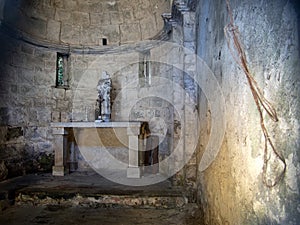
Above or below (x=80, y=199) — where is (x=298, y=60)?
above

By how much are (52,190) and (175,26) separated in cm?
304

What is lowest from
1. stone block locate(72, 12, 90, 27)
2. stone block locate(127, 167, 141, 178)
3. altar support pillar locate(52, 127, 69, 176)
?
stone block locate(127, 167, 141, 178)

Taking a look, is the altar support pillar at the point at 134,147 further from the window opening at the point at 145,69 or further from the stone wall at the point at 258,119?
the stone wall at the point at 258,119

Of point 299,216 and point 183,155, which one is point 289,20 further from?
point 183,155

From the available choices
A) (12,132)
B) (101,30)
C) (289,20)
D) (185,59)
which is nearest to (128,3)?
(101,30)

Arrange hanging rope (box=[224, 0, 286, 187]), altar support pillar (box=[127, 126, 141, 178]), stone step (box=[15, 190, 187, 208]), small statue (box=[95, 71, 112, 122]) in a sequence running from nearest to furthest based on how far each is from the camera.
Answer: hanging rope (box=[224, 0, 286, 187])
stone step (box=[15, 190, 187, 208])
altar support pillar (box=[127, 126, 141, 178])
small statue (box=[95, 71, 112, 122])

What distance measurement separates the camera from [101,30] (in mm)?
5695

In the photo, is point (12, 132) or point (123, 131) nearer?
point (12, 132)

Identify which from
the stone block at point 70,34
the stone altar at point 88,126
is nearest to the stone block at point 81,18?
the stone block at point 70,34

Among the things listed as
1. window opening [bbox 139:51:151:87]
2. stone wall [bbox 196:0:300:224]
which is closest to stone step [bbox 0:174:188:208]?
stone wall [bbox 196:0:300:224]

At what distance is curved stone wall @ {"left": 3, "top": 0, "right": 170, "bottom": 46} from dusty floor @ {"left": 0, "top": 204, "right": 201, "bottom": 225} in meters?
3.36

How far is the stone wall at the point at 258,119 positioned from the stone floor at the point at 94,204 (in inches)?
41.2

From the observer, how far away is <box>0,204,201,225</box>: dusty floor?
115 inches

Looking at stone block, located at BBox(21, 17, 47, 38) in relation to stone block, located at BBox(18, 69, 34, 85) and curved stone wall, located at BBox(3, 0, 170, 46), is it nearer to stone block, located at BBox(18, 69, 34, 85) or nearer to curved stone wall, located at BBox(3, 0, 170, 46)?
curved stone wall, located at BBox(3, 0, 170, 46)
